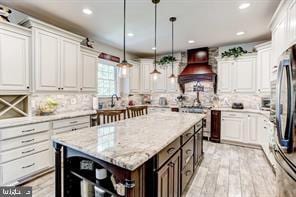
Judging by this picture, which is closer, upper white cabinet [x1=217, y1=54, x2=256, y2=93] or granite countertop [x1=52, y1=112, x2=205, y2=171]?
granite countertop [x1=52, y1=112, x2=205, y2=171]

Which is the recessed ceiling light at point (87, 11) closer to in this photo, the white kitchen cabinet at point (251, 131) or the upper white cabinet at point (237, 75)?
the upper white cabinet at point (237, 75)

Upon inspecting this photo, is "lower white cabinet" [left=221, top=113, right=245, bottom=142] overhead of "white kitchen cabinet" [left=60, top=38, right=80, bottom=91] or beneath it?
beneath

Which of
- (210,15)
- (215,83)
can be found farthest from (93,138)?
(215,83)

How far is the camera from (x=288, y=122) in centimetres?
150

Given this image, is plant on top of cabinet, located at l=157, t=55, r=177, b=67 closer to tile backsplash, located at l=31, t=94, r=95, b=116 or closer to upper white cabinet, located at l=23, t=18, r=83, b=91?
tile backsplash, located at l=31, t=94, r=95, b=116

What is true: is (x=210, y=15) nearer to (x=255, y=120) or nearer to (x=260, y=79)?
(x=260, y=79)

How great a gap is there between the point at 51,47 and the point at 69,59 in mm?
421

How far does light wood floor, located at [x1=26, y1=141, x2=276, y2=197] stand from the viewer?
90.7 inches

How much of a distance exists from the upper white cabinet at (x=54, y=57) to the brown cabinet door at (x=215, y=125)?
145 inches

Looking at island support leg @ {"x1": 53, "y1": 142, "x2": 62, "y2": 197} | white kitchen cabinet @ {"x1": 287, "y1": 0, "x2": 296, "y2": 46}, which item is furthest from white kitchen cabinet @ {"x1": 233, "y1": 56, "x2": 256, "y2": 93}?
island support leg @ {"x1": 53, "y1": 142, "x2": 62, "y2": 197}

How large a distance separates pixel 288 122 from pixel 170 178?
1205 millimetres

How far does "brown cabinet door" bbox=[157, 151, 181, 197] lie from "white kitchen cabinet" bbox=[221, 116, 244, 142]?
3.22m

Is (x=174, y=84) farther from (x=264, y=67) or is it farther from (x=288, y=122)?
(x=288, y=122)

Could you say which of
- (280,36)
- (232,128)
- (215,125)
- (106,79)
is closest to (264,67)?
(280,36)
